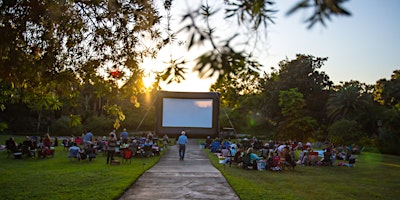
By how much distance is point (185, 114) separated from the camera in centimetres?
1048

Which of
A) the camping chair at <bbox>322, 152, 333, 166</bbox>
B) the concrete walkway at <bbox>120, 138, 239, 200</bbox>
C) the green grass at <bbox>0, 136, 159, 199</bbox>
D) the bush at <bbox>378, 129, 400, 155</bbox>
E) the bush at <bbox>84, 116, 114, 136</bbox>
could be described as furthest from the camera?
the bush at <bbox>84, 116, 114, 136</bbox>

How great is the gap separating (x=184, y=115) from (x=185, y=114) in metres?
0.06

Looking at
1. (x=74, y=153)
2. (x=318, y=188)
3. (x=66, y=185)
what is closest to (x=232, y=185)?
(x=318, y=188)

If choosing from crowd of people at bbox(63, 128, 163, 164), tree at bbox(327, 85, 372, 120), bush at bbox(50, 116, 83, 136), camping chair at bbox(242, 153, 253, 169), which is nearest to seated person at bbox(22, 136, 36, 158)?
crowd of people at bbox(63, 128, 163, 164)

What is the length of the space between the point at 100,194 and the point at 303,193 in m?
5.59

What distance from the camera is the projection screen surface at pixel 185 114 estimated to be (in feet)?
32.2

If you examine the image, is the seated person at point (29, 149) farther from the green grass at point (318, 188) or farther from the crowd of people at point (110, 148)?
the green grass at point (318, 188)

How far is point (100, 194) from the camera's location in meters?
9.31

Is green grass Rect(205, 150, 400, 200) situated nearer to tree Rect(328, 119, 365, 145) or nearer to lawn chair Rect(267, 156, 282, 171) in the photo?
lawn chair Rect(267, 156, 282, 171)

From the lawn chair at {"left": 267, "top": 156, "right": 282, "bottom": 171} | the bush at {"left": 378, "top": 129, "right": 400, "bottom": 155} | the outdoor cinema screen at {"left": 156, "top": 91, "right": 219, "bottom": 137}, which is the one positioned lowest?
the lawn chair at {"left": 267, "top": 156, "right": 282, "bottom": 171}

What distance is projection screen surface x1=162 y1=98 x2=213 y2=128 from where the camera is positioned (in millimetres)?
9812

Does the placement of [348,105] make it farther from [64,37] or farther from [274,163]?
[64,37]

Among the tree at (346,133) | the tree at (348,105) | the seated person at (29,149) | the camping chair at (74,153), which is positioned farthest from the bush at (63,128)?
the tree at (348,105)

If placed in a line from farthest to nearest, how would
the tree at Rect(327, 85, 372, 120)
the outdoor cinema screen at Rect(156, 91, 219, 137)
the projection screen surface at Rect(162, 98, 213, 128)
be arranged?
the tree at Rect(327, 85, 372, 120) → the projection screen surface at Rect(162, 98, 213, 128) → the outdoor cinema screen at Rect(156, 91, 219, 137)
